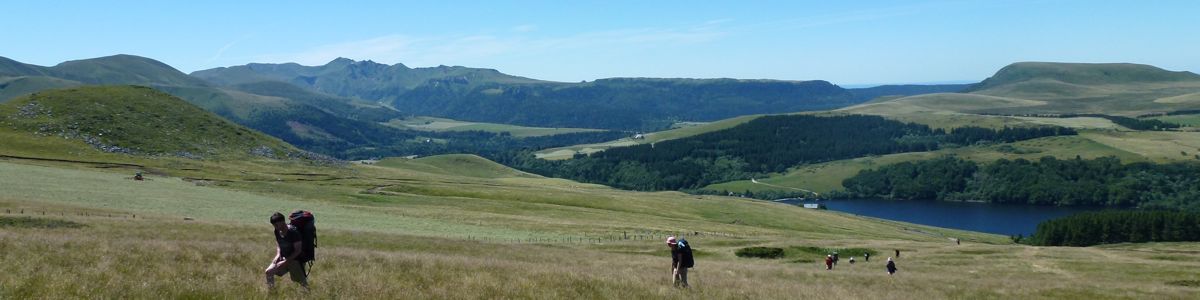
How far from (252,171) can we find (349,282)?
138 m

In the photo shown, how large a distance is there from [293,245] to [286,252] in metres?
0.29

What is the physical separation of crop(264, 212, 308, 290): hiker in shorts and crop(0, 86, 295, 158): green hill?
161 meters

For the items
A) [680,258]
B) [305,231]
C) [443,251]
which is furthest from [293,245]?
[443,251]

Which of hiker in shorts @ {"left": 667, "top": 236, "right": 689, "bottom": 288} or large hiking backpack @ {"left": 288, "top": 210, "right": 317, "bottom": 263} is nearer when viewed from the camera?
large hiking backpack @ {"left": 288, "top": 210, "right": 317, "bottom": 263}

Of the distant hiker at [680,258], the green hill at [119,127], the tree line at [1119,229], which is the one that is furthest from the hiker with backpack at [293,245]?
the tree line at [1119,229]

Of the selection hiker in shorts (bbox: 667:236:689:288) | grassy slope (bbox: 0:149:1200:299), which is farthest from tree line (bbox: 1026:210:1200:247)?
hiker in shorts (bbox: 667:236:689:288)

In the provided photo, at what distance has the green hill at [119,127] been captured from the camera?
518 feet

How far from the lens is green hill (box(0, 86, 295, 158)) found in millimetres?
158000

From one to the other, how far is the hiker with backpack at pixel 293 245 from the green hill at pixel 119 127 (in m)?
161

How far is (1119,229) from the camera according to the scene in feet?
484

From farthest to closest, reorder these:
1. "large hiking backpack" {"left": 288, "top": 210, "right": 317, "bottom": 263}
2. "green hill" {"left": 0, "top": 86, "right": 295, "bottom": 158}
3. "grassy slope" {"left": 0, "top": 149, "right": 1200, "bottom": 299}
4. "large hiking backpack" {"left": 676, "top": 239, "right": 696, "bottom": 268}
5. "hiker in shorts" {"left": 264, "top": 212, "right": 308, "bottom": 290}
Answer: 1. "green hill" {"left": 0, "top": 86, "right": 295, "bottom": 158}
2. "large hiking backpack" {"left": 676, "top": 239, "right": 696, "bottom": 268}
3. "grassy slope" {"left": 0, "top": 149, "right": 1200, "bottom": 299}
4. "large hiking backpack" {"left": 288, "top": 210, "right": 317, "bottom": 263}
5. "hiker in shorts" {"left": 264, "top": 212, "right": 308, "bottom": 290}

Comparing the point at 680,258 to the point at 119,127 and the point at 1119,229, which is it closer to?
the point at 1119,229

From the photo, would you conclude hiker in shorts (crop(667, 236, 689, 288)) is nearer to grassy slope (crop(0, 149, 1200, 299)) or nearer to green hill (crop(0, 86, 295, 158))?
grassy slope (crop(0, 149, 1200, 299))

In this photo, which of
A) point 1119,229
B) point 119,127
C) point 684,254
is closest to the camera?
point 684,254
